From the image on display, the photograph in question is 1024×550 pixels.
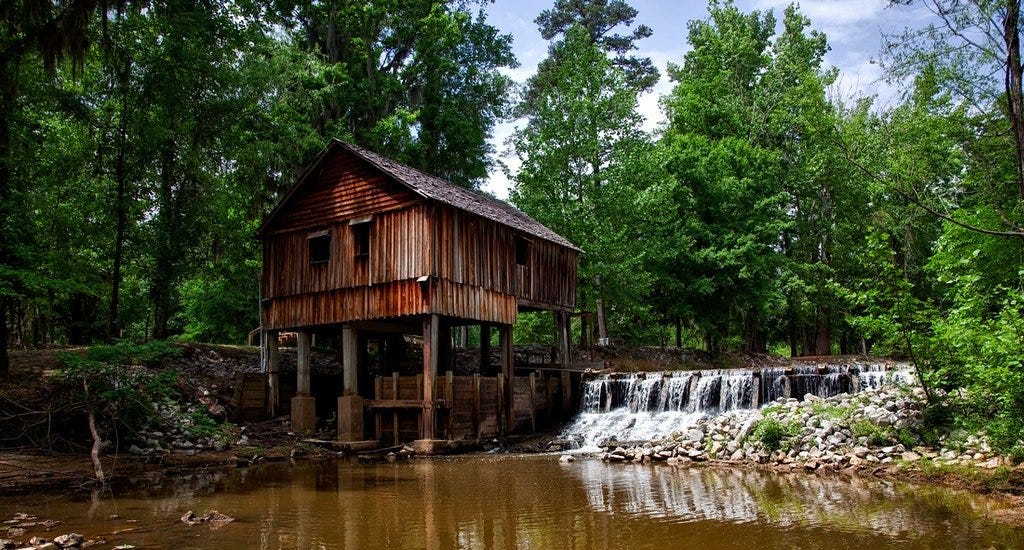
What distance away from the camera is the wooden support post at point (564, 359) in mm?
22484

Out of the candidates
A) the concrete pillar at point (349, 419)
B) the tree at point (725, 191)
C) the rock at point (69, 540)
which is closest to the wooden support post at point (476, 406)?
the concrete pillar at point (349, 419)

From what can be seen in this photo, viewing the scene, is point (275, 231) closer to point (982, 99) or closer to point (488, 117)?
point (488, 117)

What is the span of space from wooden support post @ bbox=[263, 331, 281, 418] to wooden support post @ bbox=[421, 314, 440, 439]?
17.9 ft

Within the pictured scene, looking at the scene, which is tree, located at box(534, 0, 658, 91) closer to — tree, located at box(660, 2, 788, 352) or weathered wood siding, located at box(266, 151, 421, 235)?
tree, located at box(660, 2, 788, 352)

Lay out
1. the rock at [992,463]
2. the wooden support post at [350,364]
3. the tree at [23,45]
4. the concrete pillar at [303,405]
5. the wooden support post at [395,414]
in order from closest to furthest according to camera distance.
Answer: the rock at [992,463]
the tree at [23,45]
the wooden support post at [395,414]
the wooden support post at [350,364]
the concrete pillar at [303,405]

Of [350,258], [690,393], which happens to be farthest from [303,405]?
[690,393]

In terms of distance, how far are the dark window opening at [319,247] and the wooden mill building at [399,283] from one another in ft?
0.21

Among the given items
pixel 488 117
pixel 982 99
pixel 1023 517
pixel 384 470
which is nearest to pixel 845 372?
pixel 982 99

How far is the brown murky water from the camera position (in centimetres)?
718

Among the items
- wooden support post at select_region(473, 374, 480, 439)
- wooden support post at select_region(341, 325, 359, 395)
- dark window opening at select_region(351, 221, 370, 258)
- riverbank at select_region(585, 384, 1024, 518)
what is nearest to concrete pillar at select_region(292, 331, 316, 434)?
wooden support post at select_region(341, 325, 359, 395)

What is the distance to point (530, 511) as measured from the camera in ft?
29.5

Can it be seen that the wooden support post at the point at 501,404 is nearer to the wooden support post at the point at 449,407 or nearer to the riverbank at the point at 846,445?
the wooden support post at the point at 449,407

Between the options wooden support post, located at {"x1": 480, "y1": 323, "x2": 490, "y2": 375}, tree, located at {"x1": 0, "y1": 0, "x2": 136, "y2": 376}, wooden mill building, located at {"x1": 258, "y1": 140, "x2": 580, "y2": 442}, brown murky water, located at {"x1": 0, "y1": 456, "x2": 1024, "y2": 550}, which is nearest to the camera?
brown murky water, located at {"x1": 0, "y1": 456, "x2": 1024, "y2": 550}

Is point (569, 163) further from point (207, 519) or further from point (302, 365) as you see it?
point (207, 519)
